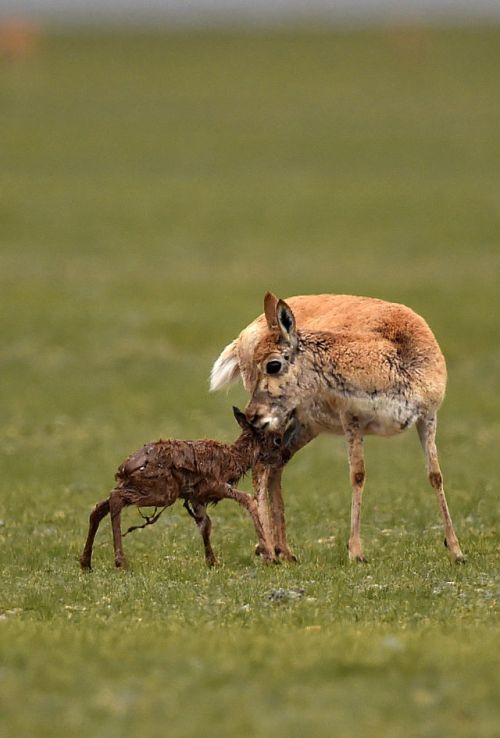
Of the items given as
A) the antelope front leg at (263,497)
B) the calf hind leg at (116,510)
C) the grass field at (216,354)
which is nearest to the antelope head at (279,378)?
the antelope front leg at (263,497)

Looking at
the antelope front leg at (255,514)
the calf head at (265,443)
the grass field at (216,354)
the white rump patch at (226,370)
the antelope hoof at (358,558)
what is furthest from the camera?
the white rump patch at (226,370)

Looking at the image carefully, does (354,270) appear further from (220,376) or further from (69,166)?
(220,376)

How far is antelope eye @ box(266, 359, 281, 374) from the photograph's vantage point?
13.2m

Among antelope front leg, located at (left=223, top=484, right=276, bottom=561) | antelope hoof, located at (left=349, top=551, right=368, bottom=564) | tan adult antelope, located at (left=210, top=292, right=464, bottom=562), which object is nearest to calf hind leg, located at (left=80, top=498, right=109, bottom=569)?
antelope front leg, located at (left=223, top=484, right=276, bottom=561)

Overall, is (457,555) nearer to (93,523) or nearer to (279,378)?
(279,378)

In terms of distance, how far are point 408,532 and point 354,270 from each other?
2226cm

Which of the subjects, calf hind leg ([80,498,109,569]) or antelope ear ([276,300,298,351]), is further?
antelope ear ([276,300,298,351])

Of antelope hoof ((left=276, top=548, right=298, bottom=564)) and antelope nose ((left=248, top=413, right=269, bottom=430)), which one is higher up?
antelope nose ((left=248, top=413, right=269, bottom=430))

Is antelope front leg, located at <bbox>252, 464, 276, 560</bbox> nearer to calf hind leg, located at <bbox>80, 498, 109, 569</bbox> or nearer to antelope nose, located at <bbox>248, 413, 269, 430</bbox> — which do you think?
antelope nose, located at <bbox>248, 413, 269, 430</bbox>

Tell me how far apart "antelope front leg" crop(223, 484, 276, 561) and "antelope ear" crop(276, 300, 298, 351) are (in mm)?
1442

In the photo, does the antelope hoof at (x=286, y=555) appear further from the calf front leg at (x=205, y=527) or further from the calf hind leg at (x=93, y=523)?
the calf hind leg at (x=93, y=523)

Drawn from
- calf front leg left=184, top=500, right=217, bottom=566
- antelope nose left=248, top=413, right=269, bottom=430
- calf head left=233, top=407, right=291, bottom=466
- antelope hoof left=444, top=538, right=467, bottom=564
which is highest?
antelope nose left=248, top=413, right=269, bottom=430

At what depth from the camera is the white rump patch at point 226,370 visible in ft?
47.3

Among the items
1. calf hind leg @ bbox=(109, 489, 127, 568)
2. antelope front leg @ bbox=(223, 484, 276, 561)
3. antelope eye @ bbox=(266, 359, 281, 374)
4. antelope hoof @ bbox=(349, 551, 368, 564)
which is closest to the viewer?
calf hind leg @ bbox=(109, 489, 127, 568)
